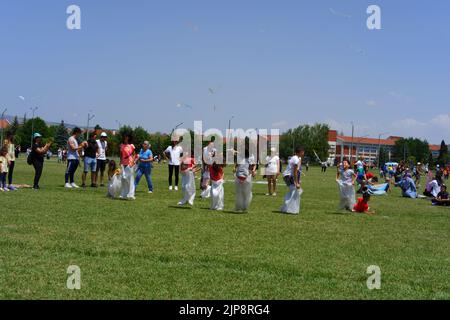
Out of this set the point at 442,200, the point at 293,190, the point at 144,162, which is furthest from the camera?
the point at 442,200

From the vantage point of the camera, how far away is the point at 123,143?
16078mm

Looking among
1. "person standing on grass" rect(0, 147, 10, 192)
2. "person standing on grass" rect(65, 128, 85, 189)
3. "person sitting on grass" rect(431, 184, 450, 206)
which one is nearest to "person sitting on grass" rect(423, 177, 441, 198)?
"person sitting on grass" rect(431, 184, 450, 206)

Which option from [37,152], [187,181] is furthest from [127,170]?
[37,152]

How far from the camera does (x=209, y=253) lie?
7996mm

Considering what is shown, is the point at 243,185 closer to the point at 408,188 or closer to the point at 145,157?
the point at 145,157

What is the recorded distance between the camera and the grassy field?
609 cm

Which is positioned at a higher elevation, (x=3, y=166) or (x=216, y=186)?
(x=3, y=166)

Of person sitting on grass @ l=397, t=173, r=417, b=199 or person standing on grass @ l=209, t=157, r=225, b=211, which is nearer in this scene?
person standing on grass @ l=209, t=157, r=225, b=211

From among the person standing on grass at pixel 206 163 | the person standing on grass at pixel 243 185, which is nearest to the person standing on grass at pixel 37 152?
the person standing on grass at pixel 206 163

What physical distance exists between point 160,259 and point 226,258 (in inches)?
39.6

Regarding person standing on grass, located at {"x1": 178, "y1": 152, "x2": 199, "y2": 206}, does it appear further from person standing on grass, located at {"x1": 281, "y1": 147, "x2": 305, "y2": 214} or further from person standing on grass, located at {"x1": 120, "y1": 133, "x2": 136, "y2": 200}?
person standing on grass, located at {"x1": 281, "y1": 147, "x2": 305, "y2": 214}

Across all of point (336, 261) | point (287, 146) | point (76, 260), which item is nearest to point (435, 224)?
point (336, 261)

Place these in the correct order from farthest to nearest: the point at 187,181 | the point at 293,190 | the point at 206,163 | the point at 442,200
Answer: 1. the point at 442,200
2. the point at 206,163
3. the point at 187,181
4. the point at 293,190
